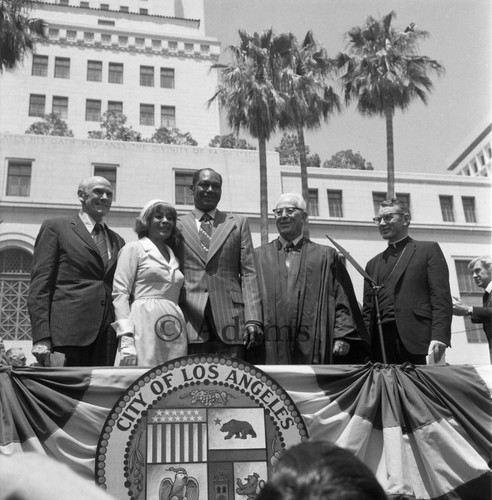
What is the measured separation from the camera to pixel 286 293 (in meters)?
4.14

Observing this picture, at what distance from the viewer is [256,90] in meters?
22.3

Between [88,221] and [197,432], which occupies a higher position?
[88,221]

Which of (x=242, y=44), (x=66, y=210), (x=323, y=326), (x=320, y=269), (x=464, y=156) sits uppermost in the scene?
(x=464, y=156)

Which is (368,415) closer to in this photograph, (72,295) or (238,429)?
(238,429)

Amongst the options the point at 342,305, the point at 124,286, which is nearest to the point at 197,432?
the point at 124,286

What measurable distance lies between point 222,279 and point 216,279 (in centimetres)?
4

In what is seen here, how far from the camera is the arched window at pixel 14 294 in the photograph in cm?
2161

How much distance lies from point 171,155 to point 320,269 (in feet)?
75.2

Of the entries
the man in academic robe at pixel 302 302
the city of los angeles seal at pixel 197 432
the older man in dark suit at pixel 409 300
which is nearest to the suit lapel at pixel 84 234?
the man in academic robe at pixel 302 302

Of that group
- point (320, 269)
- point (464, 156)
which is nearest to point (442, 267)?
point (320, 269)

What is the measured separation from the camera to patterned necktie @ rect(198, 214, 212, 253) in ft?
13.2

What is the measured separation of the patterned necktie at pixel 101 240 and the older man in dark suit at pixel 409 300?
75.1 inches

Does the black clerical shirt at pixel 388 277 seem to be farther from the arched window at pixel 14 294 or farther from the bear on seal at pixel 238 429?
the arched window at pixel 14 294

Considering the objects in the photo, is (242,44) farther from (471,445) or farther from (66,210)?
(471,445)
